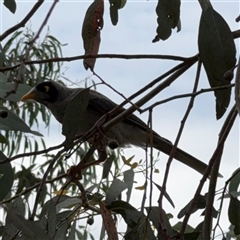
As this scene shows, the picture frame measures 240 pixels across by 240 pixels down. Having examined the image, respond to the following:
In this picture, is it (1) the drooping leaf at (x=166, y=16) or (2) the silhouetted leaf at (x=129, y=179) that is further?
(2) the silhouetted leaf at (x=129, y=179)

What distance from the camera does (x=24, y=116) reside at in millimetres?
4207

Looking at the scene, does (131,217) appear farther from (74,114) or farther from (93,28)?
(93,28)

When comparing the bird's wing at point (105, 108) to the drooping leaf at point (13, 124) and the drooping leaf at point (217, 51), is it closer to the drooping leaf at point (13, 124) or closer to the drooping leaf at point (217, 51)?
the drooping leaf at point (13, 124)

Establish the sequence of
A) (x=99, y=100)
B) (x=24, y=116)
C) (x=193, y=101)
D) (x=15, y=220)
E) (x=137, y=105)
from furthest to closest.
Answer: (x=24, y=116), (x=99, y=100), (x=137, y=105), (x=193, y=101), (x=15, y=220)

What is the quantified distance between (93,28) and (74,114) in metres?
0.20

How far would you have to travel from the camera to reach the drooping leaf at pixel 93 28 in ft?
4.20

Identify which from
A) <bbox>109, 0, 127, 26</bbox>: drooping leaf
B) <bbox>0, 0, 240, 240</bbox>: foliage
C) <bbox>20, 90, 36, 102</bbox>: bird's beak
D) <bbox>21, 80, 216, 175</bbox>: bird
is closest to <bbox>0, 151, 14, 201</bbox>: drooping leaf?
<bbox>0, 0, 240, 240</bbox>: foliage

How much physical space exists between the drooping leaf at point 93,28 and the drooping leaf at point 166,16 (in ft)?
0.44

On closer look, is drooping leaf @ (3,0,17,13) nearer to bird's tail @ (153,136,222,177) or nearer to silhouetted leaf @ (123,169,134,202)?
silhouetted leaf @ (123,169,134,202)

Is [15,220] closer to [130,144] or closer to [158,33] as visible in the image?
[158,33]

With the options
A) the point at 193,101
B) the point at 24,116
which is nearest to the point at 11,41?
the point at 24,116

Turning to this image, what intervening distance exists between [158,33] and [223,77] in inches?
10.0

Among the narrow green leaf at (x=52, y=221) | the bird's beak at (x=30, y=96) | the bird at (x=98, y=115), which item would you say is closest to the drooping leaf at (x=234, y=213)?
the narrow green leaf at (x=52, y=221)

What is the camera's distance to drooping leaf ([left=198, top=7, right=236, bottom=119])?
3.79 ft
